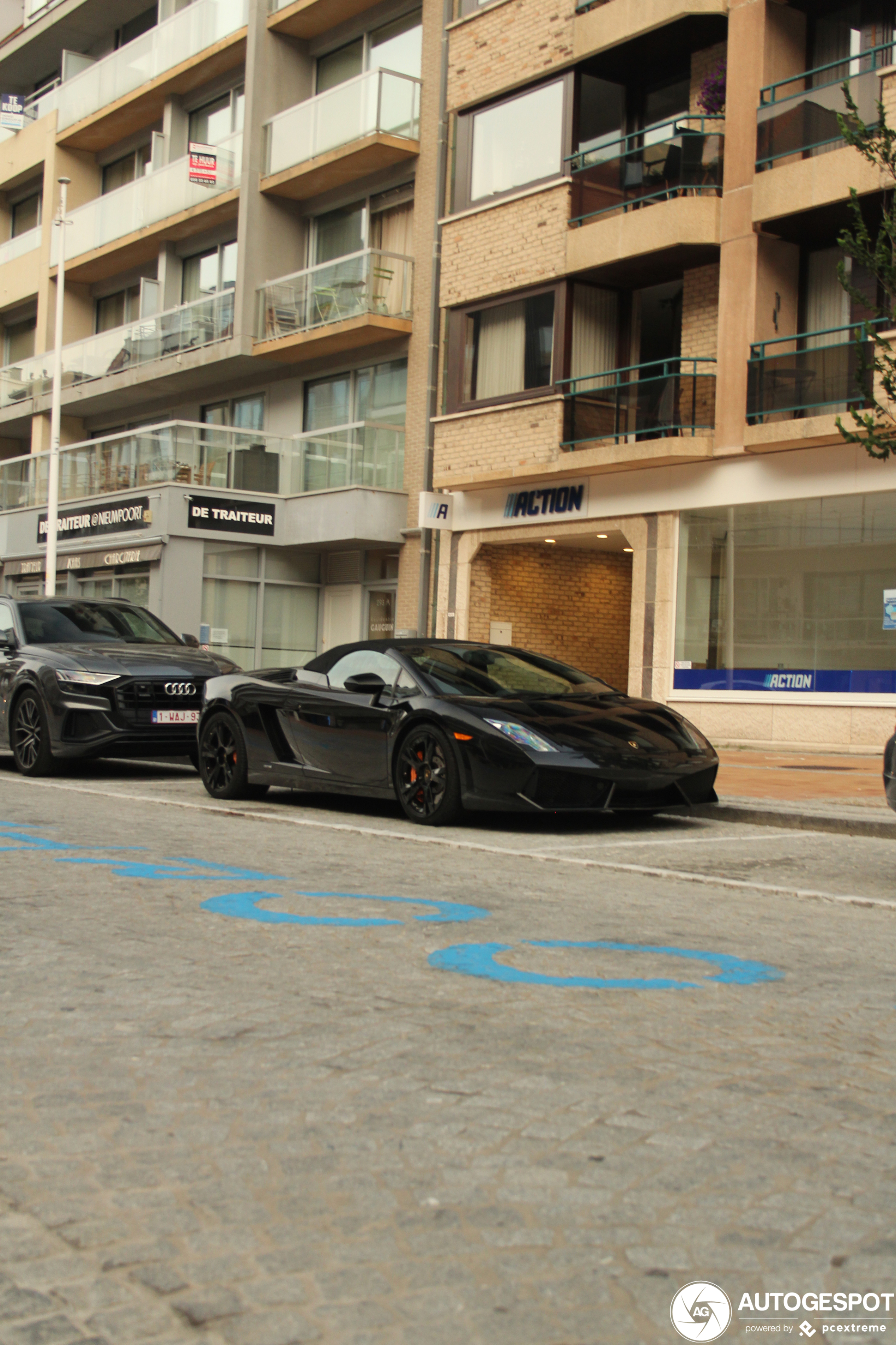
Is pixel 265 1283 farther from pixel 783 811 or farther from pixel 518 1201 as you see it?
pixel 783 811

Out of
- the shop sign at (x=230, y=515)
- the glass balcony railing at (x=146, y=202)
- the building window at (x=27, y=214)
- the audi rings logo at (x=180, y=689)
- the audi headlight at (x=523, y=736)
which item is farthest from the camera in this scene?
the building window at (x=27, y=214)

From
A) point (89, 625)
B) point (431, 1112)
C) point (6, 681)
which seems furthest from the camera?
point (89, 625)

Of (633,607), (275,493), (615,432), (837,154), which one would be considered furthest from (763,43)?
(275,493)

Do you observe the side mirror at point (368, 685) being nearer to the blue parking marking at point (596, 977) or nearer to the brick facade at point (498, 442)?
the blue parking marking at point (596, 977)

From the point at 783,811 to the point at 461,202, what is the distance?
15.3 metres

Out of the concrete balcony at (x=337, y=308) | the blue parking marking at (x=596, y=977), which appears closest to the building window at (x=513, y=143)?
the concrete balcony at (x=337, y=308)

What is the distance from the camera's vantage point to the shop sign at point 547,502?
68.2ft

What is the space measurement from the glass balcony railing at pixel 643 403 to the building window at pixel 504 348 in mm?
634

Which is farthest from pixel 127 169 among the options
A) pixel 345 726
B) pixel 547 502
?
pixel 345 726

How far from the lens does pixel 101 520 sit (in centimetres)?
2681

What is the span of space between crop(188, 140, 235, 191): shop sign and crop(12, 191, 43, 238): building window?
10.7 meters

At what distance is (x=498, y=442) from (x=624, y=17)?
6.15 metres

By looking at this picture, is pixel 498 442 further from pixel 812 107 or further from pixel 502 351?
pixel 812 107

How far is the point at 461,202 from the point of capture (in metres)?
23.0
